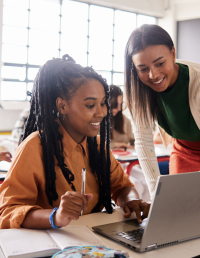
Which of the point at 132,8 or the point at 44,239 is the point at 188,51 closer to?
the point at 132,8

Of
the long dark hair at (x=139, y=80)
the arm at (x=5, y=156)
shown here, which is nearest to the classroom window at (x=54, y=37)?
the arm at (x=5, y=156)

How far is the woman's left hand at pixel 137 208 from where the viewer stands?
1069 mm

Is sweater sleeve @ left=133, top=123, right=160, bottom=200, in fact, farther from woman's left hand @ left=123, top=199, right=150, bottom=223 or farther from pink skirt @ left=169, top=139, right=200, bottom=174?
woman's left hand @ left=123, top=199, right=150, bottom=223

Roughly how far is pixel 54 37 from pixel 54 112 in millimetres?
5946

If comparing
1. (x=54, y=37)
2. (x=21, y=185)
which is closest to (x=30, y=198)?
(x=21, y=185)

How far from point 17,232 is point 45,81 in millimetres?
561

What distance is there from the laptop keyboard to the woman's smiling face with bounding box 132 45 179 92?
2.04 feet

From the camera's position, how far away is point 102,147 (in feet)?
4.32

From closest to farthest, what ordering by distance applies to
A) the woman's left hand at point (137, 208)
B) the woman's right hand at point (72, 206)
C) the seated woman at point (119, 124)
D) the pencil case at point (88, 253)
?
the pencil case at point (88, 253), the woman's right hand at point (72, 206), the woman's left hand at point (137, 208), the seated woman at point (119, 124)

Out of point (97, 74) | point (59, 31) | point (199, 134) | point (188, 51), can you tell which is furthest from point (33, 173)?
point (188, 51)

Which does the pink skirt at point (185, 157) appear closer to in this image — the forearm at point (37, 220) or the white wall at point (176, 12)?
the forearm at point (37, 220)

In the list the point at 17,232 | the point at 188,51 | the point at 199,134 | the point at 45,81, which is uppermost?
the point at 188,51

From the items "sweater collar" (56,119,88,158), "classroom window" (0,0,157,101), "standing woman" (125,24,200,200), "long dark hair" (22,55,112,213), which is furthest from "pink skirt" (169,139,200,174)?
"classroom window" (0,0,157,101)

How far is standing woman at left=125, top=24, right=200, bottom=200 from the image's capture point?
49.4 inches
